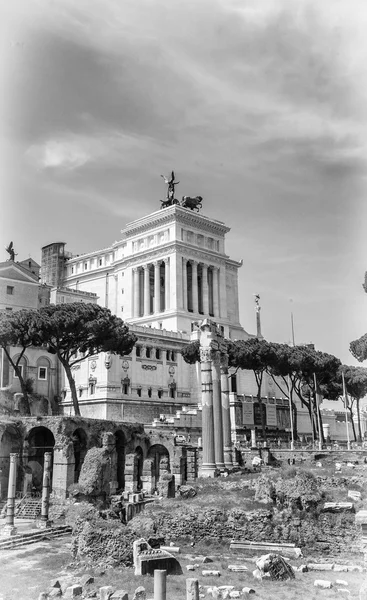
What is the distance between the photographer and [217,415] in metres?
32.7

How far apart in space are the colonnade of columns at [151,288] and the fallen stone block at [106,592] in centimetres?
6314

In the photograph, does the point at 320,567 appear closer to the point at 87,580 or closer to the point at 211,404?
the point at 87,580

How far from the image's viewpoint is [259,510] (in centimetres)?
2159

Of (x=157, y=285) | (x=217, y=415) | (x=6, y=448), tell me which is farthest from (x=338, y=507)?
(x=157, y=285)

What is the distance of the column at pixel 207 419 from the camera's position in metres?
31.2

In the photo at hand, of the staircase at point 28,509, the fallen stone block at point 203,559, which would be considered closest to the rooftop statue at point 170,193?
the staircase at point 28,509

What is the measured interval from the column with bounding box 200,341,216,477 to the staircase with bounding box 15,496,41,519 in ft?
29.3

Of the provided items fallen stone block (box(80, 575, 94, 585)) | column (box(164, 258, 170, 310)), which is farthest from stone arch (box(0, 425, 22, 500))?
column (box(164, 258, 170, 310))

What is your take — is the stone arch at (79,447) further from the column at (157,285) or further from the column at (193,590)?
the column at (157,285)

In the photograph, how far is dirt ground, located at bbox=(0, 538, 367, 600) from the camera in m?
14.9

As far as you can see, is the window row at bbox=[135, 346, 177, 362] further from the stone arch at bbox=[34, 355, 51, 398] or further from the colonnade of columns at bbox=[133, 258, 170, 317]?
the colonnade of columns at bbox=[133, 258, 170, 317]

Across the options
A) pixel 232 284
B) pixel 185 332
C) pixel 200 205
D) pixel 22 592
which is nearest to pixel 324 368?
pixel 185 332

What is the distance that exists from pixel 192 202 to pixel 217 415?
179 ft

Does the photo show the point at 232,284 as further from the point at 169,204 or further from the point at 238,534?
the point at 238,534
